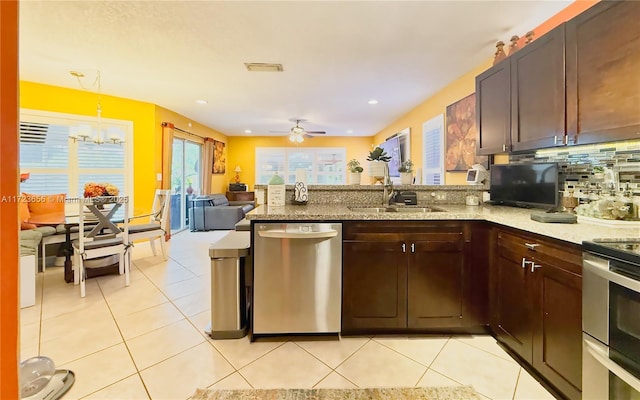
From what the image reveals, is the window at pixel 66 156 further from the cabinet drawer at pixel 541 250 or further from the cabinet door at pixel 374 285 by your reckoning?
the cabinet drawer at pixel 541 250

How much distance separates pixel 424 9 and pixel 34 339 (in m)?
3.92

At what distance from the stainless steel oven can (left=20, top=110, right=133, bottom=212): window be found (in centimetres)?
469

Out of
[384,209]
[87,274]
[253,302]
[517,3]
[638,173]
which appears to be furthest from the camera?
[87,274]

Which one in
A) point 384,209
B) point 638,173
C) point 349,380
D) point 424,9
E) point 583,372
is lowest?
point 349,380

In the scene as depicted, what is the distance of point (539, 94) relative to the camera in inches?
74.4

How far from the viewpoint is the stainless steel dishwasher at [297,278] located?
1884 mm

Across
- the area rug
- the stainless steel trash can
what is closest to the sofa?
the stainless steel trash can

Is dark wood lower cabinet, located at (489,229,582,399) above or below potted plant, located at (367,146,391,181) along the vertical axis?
below

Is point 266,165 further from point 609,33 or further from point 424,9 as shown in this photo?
point 609,33

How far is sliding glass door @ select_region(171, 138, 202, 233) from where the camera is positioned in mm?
6031

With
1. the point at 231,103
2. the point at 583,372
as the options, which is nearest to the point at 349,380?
the point at 583,372

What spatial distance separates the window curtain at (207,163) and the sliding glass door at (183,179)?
115 mm

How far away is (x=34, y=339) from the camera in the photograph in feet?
6.47

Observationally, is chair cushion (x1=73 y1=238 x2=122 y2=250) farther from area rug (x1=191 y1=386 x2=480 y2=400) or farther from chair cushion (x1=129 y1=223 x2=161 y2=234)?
area rug (x1=191 y1=386 x2=480 y2=400)
